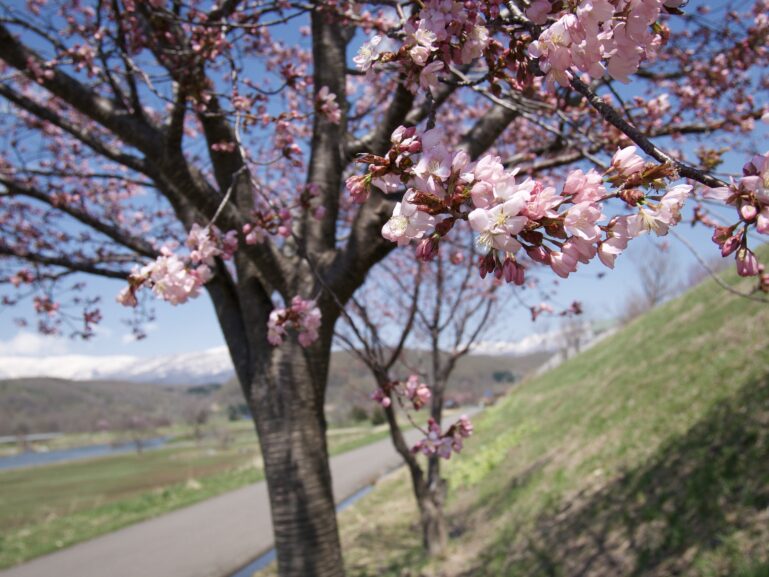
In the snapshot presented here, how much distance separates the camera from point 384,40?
123 centimetres

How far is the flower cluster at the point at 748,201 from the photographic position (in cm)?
84

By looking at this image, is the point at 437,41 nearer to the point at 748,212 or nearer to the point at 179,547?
the point at 748,212

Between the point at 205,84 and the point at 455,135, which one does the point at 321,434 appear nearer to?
the point at 205,84

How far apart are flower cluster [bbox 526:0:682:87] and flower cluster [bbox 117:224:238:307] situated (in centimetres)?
142

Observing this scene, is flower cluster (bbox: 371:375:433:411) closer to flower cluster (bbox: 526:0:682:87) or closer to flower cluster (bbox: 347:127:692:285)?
flower cluster (bbox: 347:127:692:285)

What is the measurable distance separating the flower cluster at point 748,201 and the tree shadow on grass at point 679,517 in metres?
3.04

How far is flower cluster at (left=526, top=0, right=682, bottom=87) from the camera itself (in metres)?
0.94

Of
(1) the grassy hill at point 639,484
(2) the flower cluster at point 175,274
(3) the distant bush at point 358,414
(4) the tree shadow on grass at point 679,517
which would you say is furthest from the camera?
(3) the distant bush at point 358,414

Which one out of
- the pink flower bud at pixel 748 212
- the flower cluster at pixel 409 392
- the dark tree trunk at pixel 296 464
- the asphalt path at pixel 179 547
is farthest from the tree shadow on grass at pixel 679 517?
the asphalt path at pixel 179 547

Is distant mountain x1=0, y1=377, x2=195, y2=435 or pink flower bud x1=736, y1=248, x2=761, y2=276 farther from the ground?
distant mountain x1=0, y1=377, x2=195, y2=435

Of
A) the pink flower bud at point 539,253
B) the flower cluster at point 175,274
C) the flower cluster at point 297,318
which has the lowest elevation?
the pink flower bud at point 539,253

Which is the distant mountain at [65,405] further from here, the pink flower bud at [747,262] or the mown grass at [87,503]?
the pink flower bud at [747,262]

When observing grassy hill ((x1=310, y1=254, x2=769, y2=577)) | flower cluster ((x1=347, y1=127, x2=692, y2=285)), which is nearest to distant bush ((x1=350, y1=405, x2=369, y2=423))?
grassy hill ((x1=310, y1=254, x2=769, y2=577))

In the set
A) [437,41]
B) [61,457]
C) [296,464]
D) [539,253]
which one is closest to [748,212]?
[539,253]
